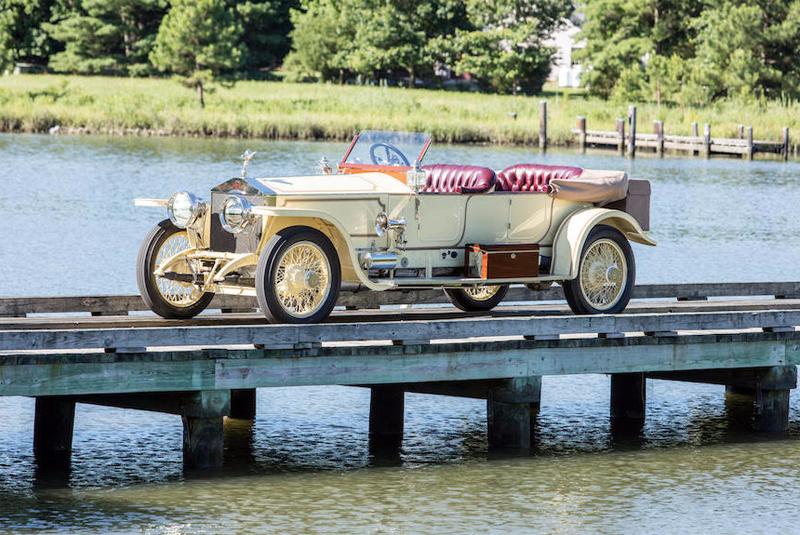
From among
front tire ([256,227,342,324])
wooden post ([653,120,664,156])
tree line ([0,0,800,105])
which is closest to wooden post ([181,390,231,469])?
front tire ([256,227,342,324])

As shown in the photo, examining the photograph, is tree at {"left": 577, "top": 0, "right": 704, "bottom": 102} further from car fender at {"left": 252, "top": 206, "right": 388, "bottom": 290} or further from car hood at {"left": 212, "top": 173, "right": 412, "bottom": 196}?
car fender at {"left": 252, "top": 206, "right": 388, "bottom": 290}

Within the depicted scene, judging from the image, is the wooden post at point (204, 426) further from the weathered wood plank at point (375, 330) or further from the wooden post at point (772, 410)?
the wooden post at point (772, 410)

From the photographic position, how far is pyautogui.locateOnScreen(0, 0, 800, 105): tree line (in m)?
66.9

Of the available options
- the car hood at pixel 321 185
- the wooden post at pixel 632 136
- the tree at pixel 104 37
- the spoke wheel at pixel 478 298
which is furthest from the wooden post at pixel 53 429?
the tree at pixel 104 37

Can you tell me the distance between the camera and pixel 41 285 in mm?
21938

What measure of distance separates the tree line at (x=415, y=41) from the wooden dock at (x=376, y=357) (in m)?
53.5

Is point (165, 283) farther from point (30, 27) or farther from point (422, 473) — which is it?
point (30, 27)

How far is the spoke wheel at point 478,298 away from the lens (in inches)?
543

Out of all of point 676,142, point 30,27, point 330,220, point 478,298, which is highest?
point 30,27

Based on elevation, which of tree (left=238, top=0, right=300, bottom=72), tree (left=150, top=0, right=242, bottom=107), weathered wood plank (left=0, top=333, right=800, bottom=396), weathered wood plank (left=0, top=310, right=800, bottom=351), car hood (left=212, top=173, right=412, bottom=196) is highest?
tree (left=238, top=0, right=300, bottom=72)

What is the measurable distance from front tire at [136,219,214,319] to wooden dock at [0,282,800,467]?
17cm

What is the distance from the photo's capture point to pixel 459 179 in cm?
1260

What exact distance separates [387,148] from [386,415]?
8.10ft

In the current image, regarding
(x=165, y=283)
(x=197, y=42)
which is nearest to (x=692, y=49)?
Answer: (x=197, y=42)
